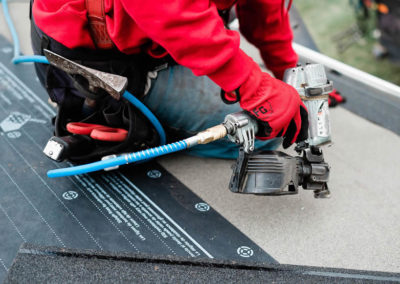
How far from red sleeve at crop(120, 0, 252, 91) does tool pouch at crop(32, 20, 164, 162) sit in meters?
0.29

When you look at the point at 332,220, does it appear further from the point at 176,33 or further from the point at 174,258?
the point at 176,33

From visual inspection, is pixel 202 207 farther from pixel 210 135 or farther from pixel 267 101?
pixel 267 101

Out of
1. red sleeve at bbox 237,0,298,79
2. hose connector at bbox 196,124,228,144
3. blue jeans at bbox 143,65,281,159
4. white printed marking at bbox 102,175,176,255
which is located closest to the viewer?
hose connector at bbox 196,124,228,144

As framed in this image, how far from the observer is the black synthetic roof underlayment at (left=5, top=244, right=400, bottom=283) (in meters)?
1.13

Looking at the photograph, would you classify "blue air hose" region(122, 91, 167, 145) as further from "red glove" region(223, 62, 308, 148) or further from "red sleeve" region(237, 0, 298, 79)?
"red sleeve" region(237, 0, 298, 79)

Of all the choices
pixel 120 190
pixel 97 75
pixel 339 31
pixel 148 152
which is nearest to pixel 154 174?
pixel 120 190

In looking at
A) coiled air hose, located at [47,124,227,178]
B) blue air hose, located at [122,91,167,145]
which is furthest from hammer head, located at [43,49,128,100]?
coiled air hose, located at [47,124,227,178]

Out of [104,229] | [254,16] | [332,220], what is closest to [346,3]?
[254,16]

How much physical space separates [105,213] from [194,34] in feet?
2.13

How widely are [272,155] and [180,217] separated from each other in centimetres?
37

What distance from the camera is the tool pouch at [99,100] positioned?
53.9 inches

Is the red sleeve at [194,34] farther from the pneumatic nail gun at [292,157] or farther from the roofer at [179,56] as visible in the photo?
the pneumatic nail gun at [292,157]

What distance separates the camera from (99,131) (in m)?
1.44

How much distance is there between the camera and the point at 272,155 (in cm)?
132
